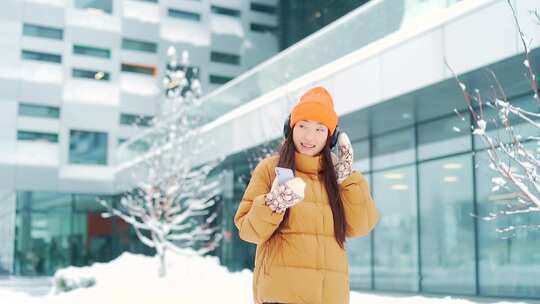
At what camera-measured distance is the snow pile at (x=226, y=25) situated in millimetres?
39531

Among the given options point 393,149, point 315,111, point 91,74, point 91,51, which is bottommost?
point 315,111

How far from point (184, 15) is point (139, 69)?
3.70 m

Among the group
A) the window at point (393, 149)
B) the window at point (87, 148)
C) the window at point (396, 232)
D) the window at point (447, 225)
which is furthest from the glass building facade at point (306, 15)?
the window at point (87, 148)

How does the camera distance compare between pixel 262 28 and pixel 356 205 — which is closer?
pixel 356 205

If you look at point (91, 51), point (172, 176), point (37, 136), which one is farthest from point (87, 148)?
point (172, 176)

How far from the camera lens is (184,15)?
39.2 metres

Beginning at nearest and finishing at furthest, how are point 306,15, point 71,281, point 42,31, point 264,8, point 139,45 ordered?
point 71,281, point 306,15, point 42,31, point 139,45, point 264,8

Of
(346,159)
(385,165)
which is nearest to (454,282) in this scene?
(385,165)

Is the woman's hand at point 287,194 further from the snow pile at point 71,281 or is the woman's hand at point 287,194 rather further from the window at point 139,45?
the window at point 139,45

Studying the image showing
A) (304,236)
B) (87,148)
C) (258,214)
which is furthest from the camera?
(87,148)

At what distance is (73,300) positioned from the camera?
16.3 m

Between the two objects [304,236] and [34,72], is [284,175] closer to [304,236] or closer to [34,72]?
[304,236]

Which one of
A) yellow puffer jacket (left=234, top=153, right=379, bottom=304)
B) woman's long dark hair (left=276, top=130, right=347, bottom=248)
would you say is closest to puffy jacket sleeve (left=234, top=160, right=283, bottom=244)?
yellow puffer jacket (left=234, top=153, right=379, bottom=304)

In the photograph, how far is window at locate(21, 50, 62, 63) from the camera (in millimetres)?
35688
